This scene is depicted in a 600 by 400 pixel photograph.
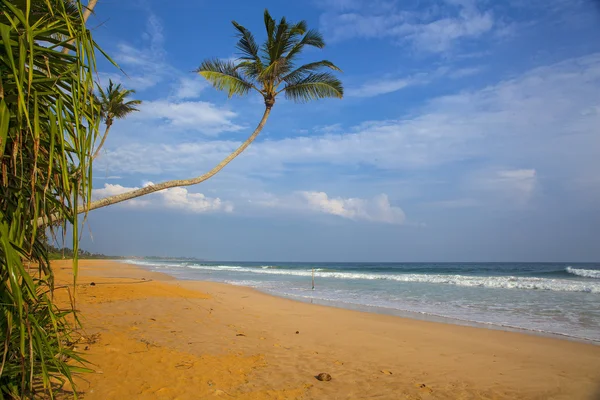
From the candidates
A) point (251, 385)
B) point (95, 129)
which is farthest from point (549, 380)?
point (95, 129)

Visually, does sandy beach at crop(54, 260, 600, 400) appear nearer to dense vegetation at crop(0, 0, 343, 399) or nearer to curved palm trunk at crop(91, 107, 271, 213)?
dense vegetation at crop(0, 0, 343, 399)

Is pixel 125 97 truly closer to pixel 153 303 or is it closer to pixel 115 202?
pixel 153 303

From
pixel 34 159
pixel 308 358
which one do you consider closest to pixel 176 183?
pixel 308 358

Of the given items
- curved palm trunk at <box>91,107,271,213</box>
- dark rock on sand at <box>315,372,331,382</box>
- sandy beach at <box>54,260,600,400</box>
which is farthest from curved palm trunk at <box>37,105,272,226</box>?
dark rock on sand at <box>315,372,331,382</box>

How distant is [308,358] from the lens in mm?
5957

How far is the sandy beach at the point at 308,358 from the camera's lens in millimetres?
4473

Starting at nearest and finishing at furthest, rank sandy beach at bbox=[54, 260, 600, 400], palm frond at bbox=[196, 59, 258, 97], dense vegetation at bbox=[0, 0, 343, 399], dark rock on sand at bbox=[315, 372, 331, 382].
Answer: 1. dense vegetation at bbox=[0, 0, 343, 399]
2. sandy beach at bbox=[54, 260, 600, 400]
3. dark rock on sand at bbox=[315, 372, 331, 382]
4. palm frond at bbox=[196, 59, 258, 97]

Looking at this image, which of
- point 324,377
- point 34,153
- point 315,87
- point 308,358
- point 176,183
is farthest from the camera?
point 315,87

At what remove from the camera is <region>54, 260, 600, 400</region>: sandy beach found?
447 centimetres

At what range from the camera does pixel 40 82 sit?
2.21m

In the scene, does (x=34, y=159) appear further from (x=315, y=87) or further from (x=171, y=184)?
(x=315, y=87)

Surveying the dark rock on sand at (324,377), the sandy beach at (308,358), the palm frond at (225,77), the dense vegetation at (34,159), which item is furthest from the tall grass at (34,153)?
the palm frond at (225,77)

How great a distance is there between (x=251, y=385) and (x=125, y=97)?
865 inches

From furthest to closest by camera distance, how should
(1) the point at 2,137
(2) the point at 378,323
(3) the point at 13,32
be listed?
(2) the point at 378,323 < (3) the point at 13,32 < (1) the point at 2,137
